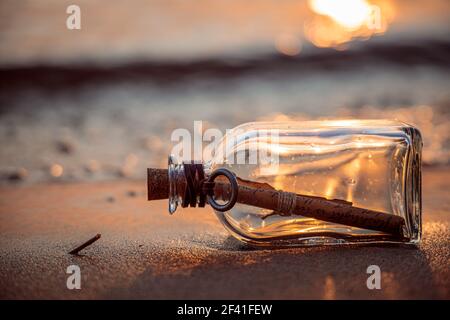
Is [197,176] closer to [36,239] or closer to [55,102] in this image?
[36,239]

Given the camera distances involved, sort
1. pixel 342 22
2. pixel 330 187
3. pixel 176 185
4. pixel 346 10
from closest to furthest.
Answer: pixel 176 185 < pixel 330 187 < pixel 346 10 < pixel 342 22

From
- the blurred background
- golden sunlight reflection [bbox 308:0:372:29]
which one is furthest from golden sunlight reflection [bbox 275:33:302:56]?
golden sunlight reflection [bbox 308:0:372:29]

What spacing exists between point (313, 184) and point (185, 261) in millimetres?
434

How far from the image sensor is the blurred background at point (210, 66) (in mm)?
4230

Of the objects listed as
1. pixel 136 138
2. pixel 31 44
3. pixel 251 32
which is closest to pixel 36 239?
pixel 136 138

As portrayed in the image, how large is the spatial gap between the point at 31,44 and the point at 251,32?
2.45 metres

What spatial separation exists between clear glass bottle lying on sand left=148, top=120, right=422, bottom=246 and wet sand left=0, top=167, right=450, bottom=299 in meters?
0.07

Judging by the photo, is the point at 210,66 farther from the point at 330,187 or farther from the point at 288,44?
the point at 330,187

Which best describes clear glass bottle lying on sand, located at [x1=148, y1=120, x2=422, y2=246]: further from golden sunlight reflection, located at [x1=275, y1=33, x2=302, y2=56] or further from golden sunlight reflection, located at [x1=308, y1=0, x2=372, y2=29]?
golden sunlight reflection, located at [x1=275, y1=33, x2=302, y2=56]

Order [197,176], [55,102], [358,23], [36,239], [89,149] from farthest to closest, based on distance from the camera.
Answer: [358,23], [55,102], [89,149], [36,239], [197,176]

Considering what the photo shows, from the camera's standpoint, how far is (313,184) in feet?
5.57

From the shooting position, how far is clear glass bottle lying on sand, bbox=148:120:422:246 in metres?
1.58

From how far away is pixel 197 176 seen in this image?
5.16 feet

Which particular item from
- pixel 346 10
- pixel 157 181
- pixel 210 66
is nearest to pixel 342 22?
pixel 346 10
